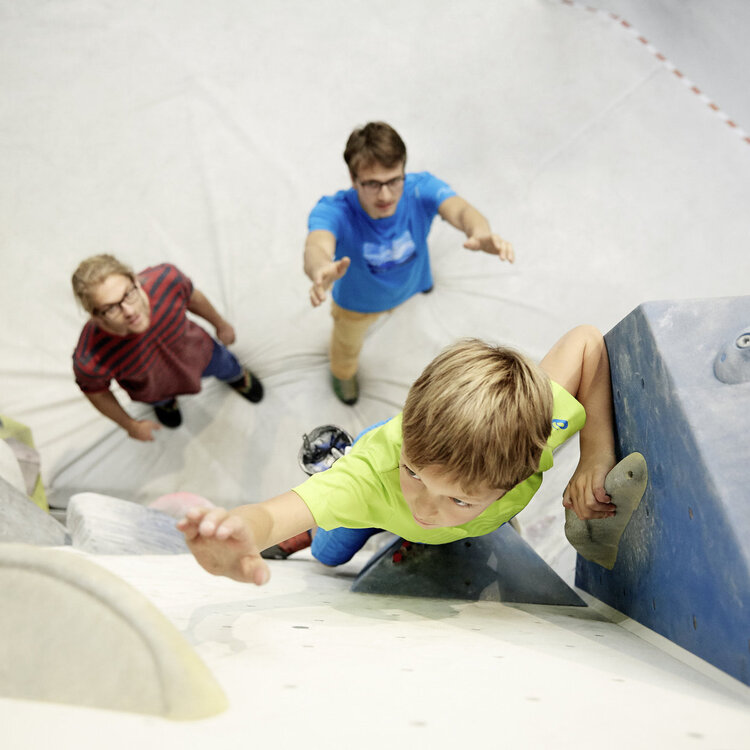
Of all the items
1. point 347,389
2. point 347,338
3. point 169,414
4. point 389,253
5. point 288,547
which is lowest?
point 288,547

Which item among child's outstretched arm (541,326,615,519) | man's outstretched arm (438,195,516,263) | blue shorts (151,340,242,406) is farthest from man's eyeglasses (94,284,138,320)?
child's outstretched arm (541,326,615,519)

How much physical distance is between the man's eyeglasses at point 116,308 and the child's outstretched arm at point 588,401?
35.1 inches

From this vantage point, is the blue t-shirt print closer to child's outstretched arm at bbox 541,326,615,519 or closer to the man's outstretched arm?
the man's outstretched arm

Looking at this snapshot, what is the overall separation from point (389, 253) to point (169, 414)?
2.63 feet

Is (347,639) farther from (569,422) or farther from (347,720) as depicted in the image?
(569,422)

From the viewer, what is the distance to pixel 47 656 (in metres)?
0.44

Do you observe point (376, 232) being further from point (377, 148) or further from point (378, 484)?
Result: point (378, 484)

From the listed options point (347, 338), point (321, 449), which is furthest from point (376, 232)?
point (321, 449)

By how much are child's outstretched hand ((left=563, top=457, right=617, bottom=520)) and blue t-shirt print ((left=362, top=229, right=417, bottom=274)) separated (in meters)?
0.78

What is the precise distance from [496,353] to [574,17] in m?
1.91

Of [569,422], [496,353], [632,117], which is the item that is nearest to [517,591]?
[569,422]

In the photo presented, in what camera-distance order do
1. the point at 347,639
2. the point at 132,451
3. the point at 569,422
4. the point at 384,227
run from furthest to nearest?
the point at 132,451 → the point at 384,227 → the point at 569,422 → the point at 347,639

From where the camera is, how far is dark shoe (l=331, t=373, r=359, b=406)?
1889mm

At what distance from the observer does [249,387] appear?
194 centimetres
